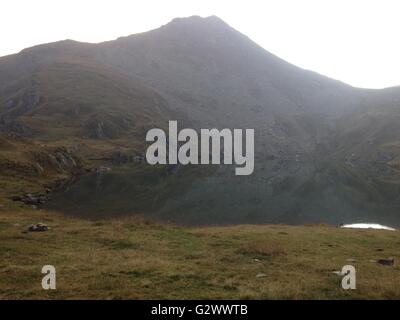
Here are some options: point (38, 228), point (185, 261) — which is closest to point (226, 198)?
point (38, 228)

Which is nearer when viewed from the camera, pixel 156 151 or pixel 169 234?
pixel 169 234

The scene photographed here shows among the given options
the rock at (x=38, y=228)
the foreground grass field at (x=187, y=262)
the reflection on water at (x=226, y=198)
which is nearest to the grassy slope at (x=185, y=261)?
the foreground grass field at (x=187, y=262)

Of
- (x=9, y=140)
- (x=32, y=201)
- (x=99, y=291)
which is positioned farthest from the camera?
(x=9, y=140)

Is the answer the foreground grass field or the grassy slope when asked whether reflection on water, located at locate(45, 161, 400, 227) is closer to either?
the grassy slope

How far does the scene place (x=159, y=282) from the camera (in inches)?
843

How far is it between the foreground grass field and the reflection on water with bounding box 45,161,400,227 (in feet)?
76.7

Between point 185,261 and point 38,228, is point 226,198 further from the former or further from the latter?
point 185,261

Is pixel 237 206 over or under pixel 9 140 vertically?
under

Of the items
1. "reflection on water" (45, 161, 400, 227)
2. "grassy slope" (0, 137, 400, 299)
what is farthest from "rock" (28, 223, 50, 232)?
"reflection on water" (45, 161, 400, 227)

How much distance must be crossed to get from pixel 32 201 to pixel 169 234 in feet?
117

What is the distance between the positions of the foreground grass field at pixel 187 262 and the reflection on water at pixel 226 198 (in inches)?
920

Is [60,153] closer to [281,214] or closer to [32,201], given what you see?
[32,201]
